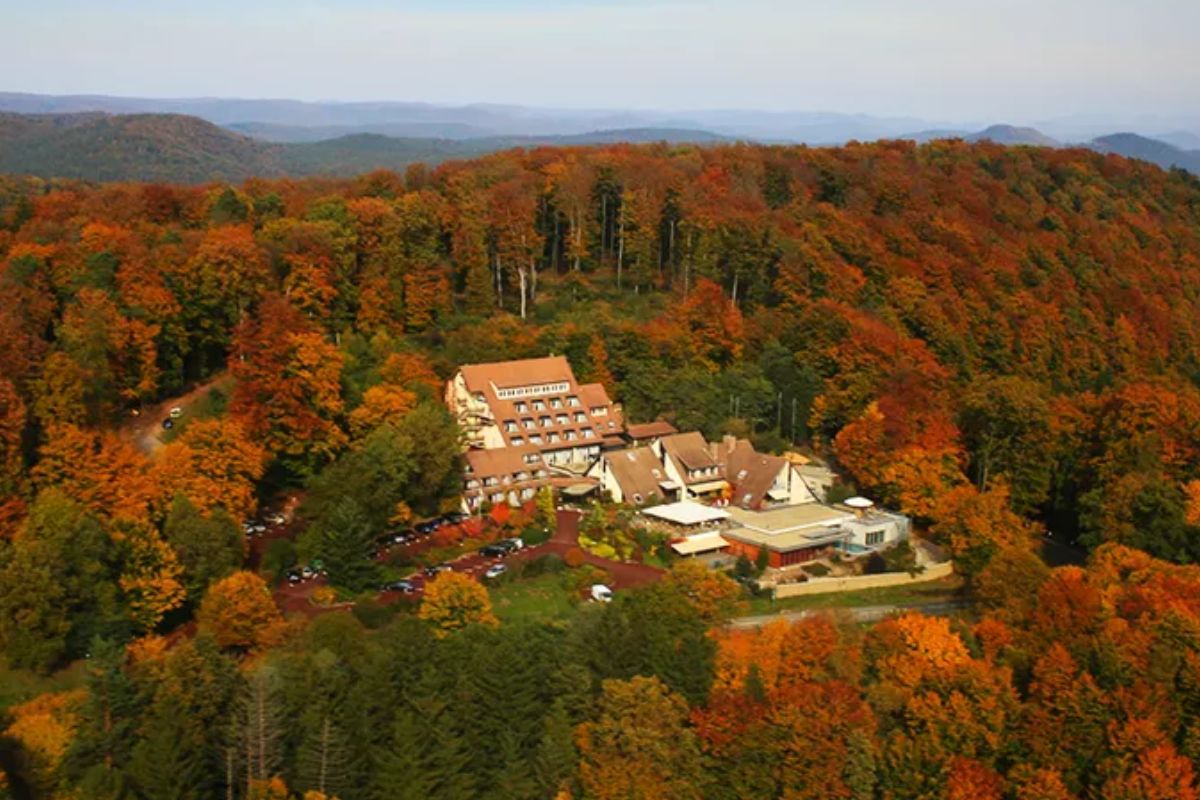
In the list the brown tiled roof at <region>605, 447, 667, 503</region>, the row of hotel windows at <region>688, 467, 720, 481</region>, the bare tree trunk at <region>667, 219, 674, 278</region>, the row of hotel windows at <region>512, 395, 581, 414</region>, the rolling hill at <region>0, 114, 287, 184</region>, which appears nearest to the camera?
the brown tiled roof at <region>605, 447, 667, 503</region>

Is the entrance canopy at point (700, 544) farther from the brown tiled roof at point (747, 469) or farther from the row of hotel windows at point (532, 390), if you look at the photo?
the row of hotel windows at point (532, 390)

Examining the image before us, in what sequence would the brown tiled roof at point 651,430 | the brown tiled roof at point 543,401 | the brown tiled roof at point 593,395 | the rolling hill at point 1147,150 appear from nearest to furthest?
the brown tiled roof at point 543,401
the brown tiled roof at point 651,430
the brown tiled roof at point 593,395
the rolling hill at point 1147,150

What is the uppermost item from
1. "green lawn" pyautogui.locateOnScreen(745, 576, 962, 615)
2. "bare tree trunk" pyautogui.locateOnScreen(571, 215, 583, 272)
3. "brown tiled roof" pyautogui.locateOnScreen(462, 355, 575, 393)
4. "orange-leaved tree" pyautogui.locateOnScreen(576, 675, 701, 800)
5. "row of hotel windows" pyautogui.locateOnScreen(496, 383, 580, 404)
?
"bare tree trunk" pyautogui.locateOnScreen(571, 215, 583, 272)

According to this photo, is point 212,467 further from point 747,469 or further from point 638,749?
point 747,469

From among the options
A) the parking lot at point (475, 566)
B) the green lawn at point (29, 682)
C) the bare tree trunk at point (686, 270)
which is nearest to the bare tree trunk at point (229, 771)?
the green lawn at point (29, 682)

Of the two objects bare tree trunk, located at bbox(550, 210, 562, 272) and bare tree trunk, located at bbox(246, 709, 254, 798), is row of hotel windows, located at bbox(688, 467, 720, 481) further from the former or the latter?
bare tree trunk, located at bbox(246, 709, 254, 798)

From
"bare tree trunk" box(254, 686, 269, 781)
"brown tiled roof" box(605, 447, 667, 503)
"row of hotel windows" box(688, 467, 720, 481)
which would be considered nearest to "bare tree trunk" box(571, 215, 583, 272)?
"brown tiled roof" box(605, 447, 667, 503)

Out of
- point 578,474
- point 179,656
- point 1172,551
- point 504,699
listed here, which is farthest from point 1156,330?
point 179,656
